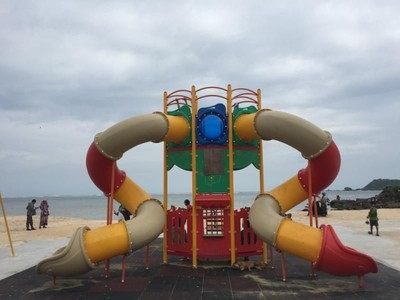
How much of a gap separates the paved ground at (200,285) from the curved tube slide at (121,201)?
1.97 feet

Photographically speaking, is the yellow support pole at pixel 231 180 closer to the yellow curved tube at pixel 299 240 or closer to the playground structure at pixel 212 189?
the playground structure at pixel 212 189

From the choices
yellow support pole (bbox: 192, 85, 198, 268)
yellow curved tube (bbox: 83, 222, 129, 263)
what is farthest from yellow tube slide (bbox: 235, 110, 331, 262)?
yellow curved tube (bbox: 83, 222, 129, 263)

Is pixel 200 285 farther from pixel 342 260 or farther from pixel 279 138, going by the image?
pixel 279 138

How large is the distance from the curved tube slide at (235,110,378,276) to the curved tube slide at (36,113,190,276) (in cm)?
221

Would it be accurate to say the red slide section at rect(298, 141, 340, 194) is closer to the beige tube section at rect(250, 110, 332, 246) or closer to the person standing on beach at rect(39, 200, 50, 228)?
the beige tube section at rect(250, 110, 332, 246)

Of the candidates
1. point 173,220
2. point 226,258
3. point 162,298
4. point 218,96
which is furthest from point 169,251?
point 218,96

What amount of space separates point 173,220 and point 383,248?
769 centimetres

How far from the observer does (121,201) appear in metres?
10.9

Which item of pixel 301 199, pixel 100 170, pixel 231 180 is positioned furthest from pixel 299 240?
pixel 100 170

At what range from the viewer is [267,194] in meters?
10.2

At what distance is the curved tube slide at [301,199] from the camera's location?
8.00 meters

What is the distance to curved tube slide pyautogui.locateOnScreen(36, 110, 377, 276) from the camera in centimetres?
819

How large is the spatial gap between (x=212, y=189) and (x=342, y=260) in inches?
155

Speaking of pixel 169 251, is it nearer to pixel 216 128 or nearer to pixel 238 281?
pixel 238 281
